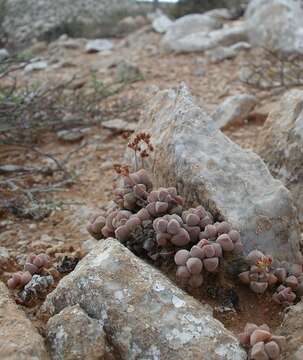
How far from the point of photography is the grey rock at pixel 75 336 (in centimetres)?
199

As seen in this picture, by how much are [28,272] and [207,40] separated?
5.13 m

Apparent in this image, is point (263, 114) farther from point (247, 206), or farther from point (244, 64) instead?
point (247, 206)

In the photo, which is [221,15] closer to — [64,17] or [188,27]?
[188,27]

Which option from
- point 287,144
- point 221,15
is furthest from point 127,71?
point 287,144

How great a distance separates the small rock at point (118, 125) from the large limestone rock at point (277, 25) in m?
2.31

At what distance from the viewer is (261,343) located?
6.81 feet

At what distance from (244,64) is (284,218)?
12.9 ft

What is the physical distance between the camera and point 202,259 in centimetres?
238

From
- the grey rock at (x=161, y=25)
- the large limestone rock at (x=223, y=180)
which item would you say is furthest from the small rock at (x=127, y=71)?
the large limestone rock at (x=223, y=180)

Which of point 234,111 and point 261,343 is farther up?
point 261,343

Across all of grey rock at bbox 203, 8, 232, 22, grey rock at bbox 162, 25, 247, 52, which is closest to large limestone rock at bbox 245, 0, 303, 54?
grey rock at bbox 162, 25, 247, 52

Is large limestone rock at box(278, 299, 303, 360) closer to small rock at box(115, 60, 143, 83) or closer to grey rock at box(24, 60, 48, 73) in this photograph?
small rock at box(115, 60, 143, 83)

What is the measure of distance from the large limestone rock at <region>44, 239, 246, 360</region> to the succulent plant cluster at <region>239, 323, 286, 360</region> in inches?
1.7

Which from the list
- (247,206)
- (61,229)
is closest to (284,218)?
(247,206)
